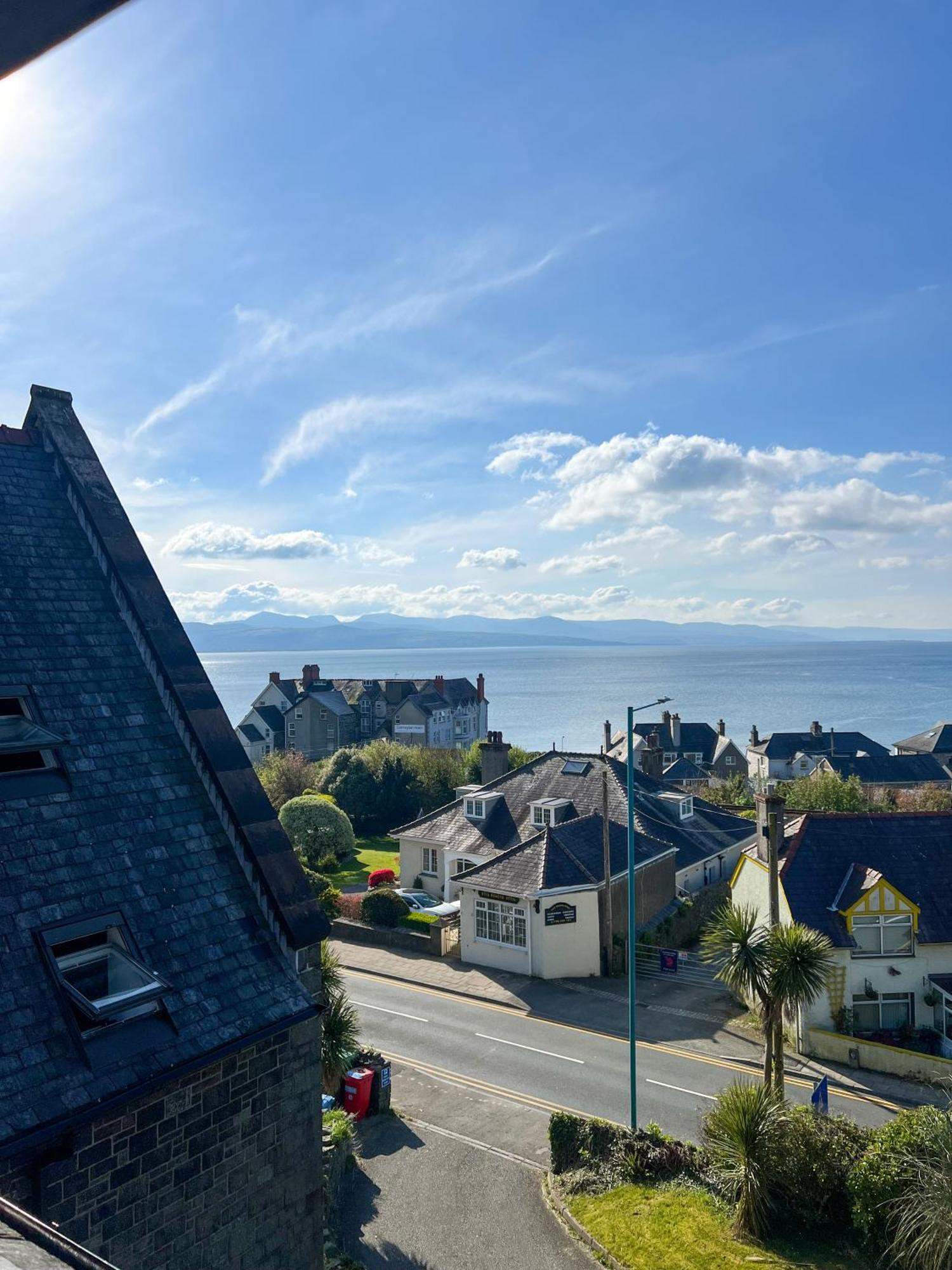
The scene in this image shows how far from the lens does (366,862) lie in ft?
156

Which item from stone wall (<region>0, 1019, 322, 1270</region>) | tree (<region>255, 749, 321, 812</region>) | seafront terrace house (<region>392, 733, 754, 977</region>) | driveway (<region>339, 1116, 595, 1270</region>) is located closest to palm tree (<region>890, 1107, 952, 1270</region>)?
driveway (<region>339, 1116, 595, 1270</region>)

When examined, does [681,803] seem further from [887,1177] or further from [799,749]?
[799,749]

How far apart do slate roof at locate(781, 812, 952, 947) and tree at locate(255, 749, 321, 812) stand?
3630 cm

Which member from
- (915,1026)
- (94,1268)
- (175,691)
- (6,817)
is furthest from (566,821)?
(94,1268)

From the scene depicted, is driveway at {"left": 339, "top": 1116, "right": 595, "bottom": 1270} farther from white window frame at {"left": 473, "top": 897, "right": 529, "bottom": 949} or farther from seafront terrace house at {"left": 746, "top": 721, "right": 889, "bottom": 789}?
seafront terrace house at {"left": 746, "top": 721, "right": 889, "bottom": 789}

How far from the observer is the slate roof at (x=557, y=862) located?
29.8 metres

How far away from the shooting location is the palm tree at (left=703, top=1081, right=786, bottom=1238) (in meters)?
13.7

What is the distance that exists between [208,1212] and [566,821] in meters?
26.0

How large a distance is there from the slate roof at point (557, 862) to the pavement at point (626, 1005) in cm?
322

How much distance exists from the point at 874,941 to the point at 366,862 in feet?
97.6

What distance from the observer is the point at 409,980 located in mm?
29672

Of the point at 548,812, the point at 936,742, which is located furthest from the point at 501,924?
the point at 936,742

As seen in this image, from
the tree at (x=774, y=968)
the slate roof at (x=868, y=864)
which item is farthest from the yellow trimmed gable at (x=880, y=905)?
the tree at (x=774, y=968)

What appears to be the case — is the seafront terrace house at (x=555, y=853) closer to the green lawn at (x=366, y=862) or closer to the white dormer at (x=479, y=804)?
the white dormer at (x=479, y=804)
